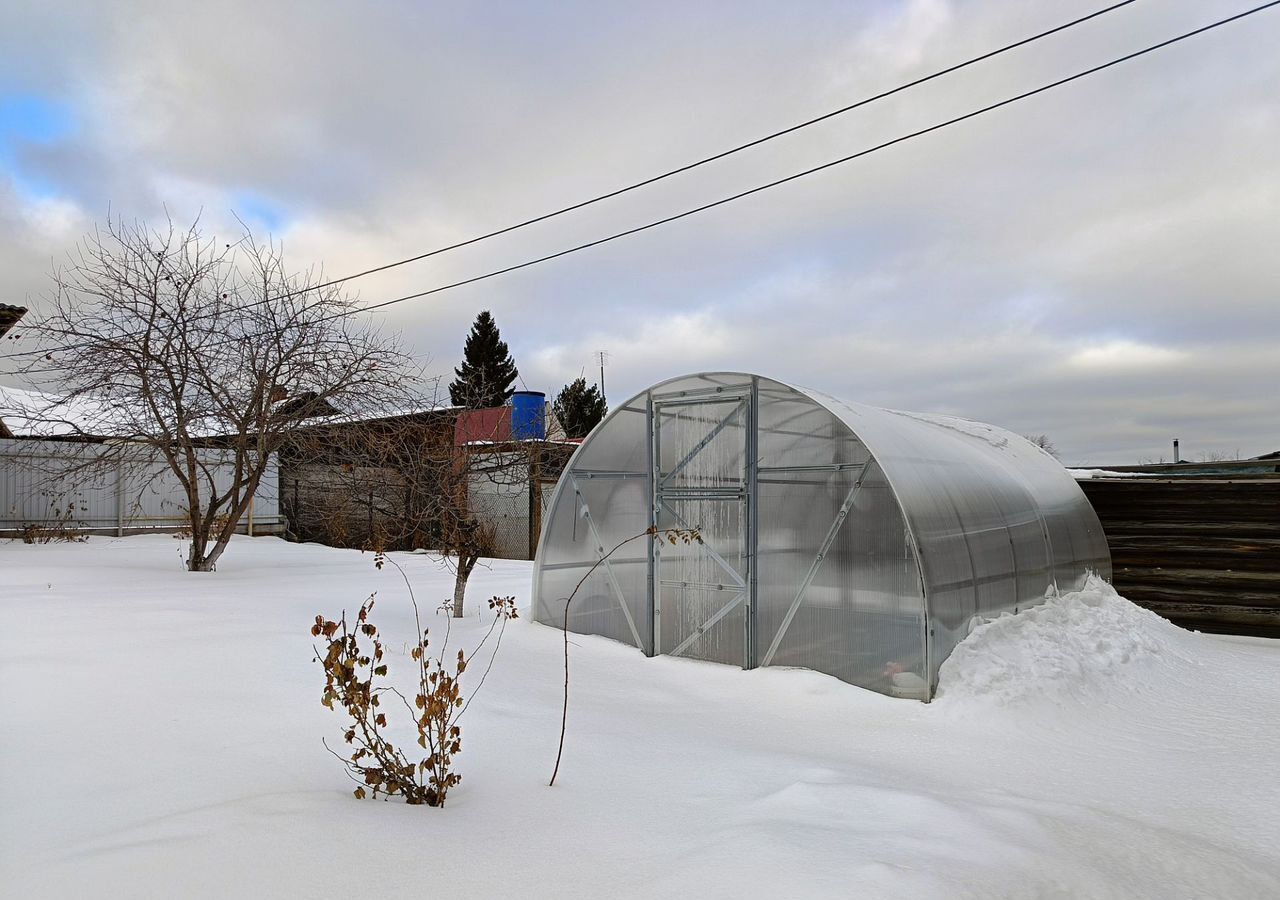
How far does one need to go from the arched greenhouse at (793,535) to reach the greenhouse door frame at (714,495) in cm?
1

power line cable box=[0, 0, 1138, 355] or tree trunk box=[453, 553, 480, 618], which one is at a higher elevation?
power line cable box=[0, 0, 1138, 355]

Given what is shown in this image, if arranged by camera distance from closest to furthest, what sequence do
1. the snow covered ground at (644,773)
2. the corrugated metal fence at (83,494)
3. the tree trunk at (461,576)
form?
the snow covered ground at (644,773) < the tree trunk at (461,576) < the corrugated metal fence at (83,494)

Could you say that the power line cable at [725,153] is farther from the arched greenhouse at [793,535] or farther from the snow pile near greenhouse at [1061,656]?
the snow pile near greenhouse at [1061,656]

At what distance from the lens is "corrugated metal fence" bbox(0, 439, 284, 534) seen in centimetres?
1521

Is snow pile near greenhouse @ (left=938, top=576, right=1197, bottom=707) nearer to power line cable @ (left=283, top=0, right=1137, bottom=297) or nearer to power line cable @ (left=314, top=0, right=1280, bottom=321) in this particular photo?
power line cable @ (left=314, top=0, right=1280, bottom=321)

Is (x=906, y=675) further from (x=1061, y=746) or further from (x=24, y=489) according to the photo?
(x=24, y=489)

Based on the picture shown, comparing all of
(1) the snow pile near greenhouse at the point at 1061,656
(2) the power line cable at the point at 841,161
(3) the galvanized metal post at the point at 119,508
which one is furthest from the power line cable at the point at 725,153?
(3) the galvanized metal post at the point at 119,508

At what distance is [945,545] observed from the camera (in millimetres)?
6230

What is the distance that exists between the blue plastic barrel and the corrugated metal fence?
4.76 m

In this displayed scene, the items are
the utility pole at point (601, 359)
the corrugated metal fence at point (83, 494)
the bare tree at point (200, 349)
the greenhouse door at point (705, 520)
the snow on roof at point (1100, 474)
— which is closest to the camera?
the greenhouse door at point (705, 520)

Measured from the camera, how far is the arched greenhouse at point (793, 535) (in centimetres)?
614

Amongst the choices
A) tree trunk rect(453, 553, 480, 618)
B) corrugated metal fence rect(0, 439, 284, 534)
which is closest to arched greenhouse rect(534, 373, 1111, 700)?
tree trunk rect(453, 553, 480, 618)

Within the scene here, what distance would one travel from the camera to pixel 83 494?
1609 cm

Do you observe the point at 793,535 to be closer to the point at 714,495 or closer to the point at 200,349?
the point at 714,495
